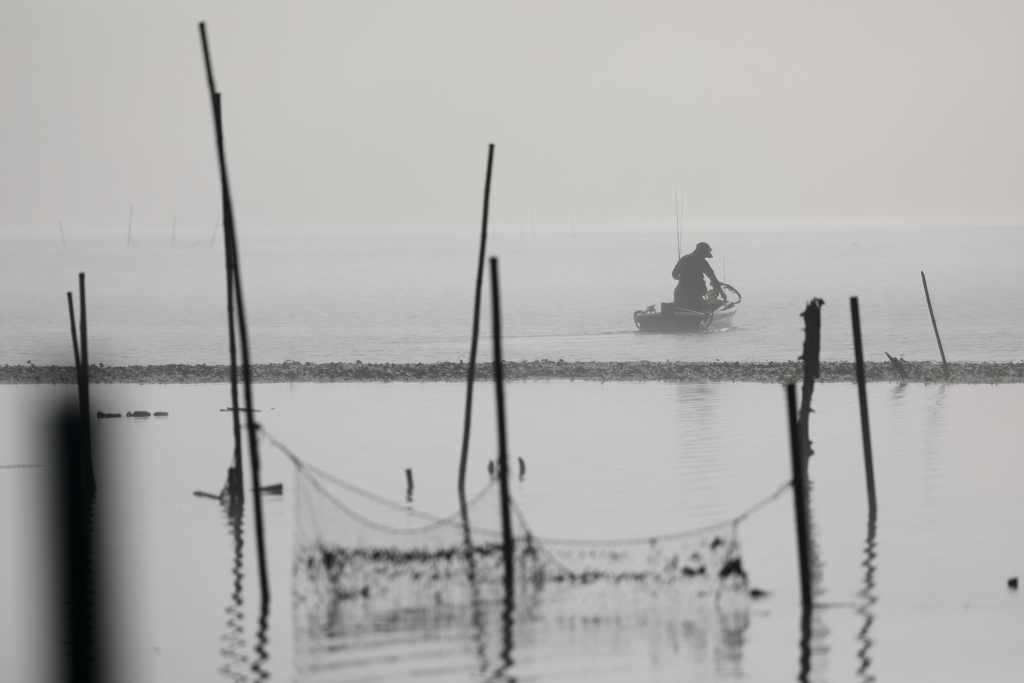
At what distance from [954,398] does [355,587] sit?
2168 centimetres

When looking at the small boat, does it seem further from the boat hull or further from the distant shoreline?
the distant shoreline

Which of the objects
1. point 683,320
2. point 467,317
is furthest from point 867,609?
point 467,317

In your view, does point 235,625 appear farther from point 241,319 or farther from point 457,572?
point 241,319

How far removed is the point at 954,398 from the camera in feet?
103

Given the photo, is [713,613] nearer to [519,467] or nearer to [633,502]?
[633,502]

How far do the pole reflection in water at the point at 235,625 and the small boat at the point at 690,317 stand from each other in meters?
46.0

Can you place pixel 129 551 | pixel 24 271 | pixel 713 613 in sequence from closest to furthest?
1. pixel 713 613
2. pixel 129 551
3. pixel 24 271

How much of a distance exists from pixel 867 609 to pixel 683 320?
50.8 meters

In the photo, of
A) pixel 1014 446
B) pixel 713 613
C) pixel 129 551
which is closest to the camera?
pixel 713 613

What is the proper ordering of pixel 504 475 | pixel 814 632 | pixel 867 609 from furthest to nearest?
1. pixel 504 475
2. pixel 867 609
3. pixel 814 632

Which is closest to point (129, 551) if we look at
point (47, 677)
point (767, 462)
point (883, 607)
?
point (47, 677)

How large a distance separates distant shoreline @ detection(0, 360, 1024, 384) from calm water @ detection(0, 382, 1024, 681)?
5.59 meters

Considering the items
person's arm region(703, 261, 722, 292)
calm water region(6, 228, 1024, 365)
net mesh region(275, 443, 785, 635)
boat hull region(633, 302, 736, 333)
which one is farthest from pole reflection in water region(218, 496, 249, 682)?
boat hull region(633, 302, 736, 333)

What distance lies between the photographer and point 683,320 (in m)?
62.8
